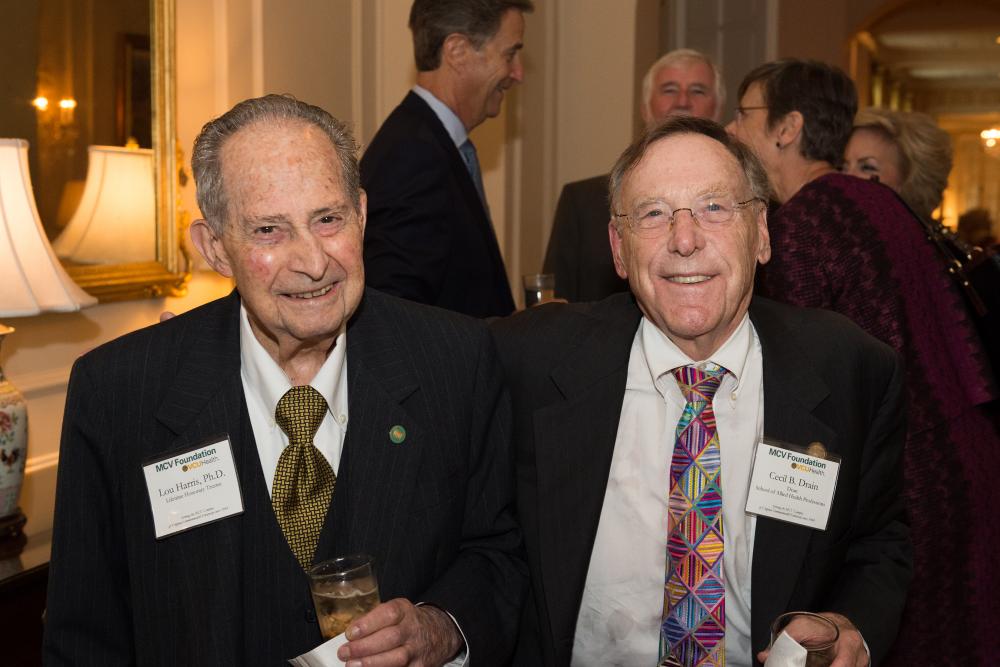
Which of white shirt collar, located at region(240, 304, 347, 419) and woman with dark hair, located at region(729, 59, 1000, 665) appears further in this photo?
woman with dark hair, located at region(729, 59, 1000, 665)

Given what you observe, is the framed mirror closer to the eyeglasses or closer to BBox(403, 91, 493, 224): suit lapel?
BBox(403, 91, 493, 224): suit lapel

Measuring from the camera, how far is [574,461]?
6.37 feet

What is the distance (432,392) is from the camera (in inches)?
73.4

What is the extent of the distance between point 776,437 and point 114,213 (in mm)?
2087

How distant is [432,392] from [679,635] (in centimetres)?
64

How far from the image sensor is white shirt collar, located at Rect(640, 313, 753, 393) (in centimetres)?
199

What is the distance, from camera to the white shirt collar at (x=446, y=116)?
135 inches

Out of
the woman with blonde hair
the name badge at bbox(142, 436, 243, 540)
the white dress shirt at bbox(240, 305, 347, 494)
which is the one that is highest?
the woman with blonde hair

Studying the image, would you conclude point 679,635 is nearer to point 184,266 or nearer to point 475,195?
point 475,195

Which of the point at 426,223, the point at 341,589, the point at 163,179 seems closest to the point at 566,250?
the point at 426,223

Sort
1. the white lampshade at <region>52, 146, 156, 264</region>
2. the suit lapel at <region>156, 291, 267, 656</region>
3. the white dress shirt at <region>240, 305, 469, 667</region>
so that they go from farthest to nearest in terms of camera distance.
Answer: the white lampshade at <region>52, 146, 156, 264</region>
the white dress shirt at <region>240, 305, 469, 667</region>
the suit lapel at <region>156, 291, 267, 656</region>

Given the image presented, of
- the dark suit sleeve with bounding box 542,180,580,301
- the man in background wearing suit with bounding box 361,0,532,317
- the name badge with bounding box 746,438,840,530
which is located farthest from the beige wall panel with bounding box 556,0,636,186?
the name badge with bounding box 746,438,840,530

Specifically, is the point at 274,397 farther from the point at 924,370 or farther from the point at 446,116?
the point at 446,116

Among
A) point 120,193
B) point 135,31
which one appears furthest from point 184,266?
point 135,31
